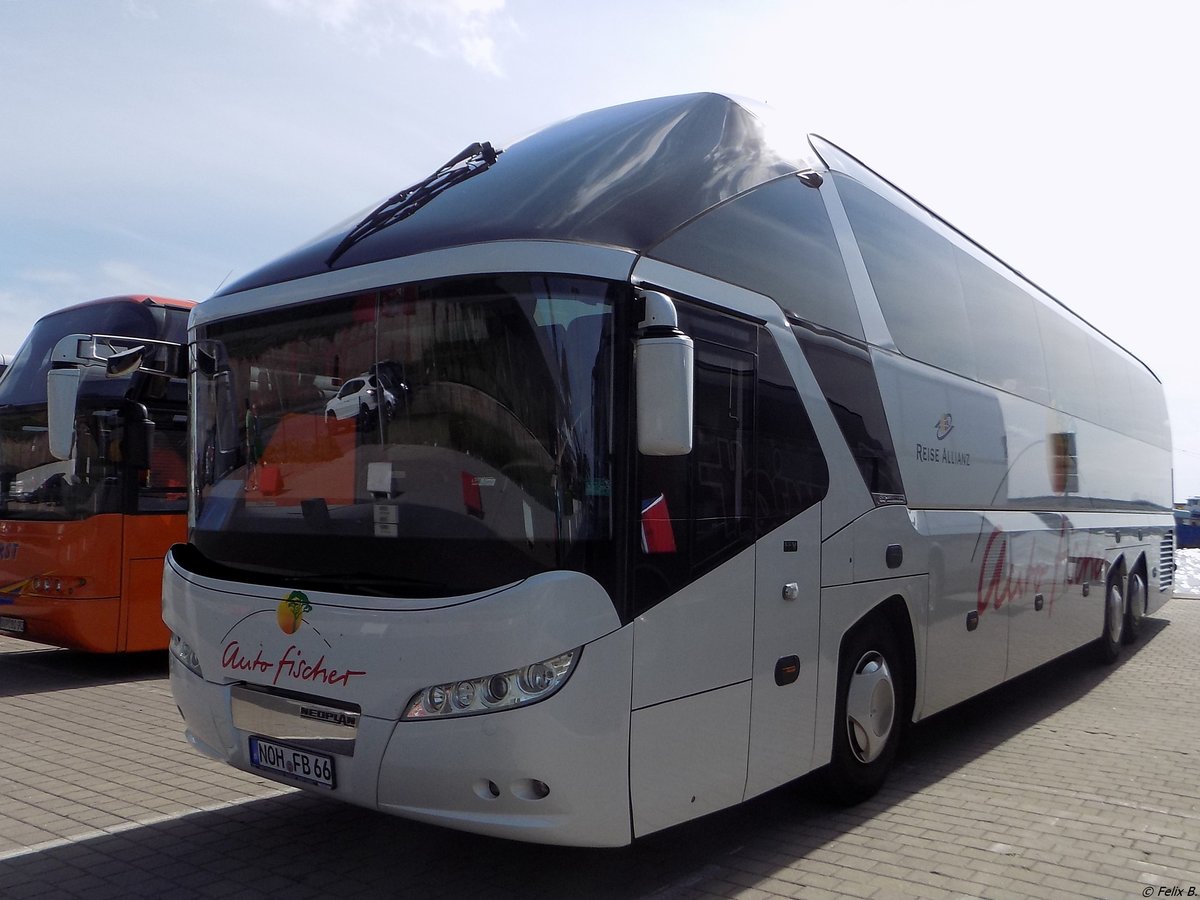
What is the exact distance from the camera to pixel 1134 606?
13336 mm

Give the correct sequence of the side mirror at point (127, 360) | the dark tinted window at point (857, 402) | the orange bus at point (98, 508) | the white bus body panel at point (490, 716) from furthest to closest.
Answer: the orange bus at point (98, 508) → the side mirror at point (127, 360) → the dark tinted window at point (857, 402) → the white bus body panel at point (490, 716)

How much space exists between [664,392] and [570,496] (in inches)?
21.5

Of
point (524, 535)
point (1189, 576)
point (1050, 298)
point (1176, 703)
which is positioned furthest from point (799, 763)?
point (1189, 576)

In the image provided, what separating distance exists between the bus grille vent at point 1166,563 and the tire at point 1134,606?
138 centimetres

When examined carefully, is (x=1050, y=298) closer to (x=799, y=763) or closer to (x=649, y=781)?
(x=799, y=763)

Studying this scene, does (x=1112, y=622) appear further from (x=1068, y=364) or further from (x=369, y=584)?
(x=369, y=584)

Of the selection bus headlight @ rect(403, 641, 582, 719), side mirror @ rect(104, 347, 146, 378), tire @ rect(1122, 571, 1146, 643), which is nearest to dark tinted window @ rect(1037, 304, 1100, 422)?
tire @ rect(1122, 571, 1146, 643)

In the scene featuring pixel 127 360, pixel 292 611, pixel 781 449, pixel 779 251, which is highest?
pixel 779 251

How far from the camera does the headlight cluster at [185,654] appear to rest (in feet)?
16.8

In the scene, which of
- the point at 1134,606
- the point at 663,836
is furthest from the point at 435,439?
the point at 1134,606

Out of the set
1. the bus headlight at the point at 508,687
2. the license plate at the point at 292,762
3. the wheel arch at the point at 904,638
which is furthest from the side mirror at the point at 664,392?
the wheel arch at the point at 904,638

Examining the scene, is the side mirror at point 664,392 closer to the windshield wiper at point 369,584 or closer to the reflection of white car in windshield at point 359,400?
the windshield wiper at point 369,584

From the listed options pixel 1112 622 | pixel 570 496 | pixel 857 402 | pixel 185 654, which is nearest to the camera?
pixel 570 496

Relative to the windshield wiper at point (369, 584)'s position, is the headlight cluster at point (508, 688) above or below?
below
